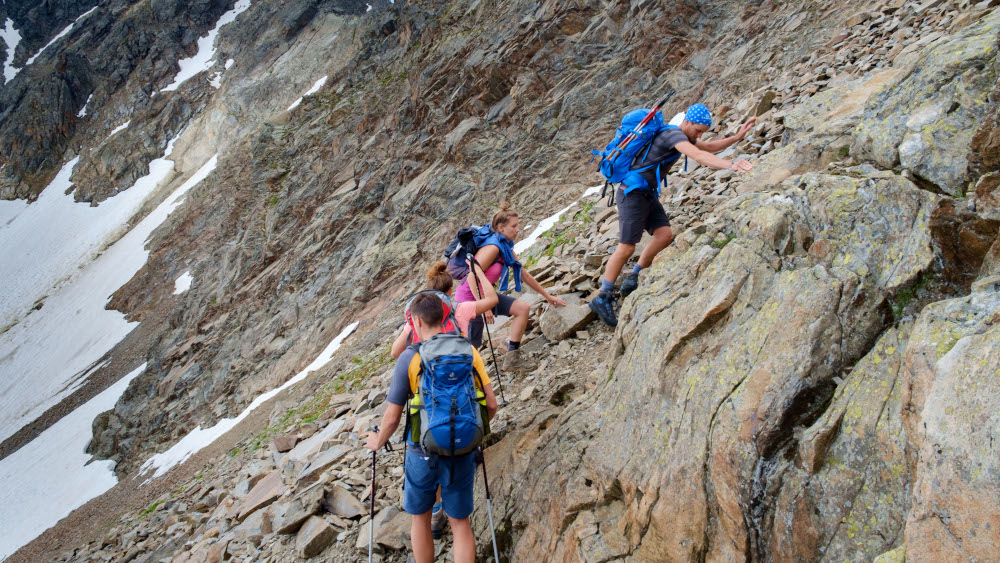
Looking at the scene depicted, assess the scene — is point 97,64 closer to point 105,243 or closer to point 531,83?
point 105,243

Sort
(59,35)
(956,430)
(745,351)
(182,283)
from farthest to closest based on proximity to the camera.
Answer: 1. (59,35)
2. (182,283)
3. (745,351)
4. (956,430)

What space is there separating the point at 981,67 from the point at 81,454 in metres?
35.5

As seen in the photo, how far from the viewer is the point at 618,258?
6.76m

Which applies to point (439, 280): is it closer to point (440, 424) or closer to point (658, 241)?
point (440, 424)

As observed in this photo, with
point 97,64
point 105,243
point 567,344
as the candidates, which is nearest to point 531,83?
point 567,344

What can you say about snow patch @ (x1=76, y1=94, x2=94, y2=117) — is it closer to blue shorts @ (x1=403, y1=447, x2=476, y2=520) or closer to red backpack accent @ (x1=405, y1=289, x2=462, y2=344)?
red backpack accent @ (x1=405, y1=289, x2=462, y2=344)

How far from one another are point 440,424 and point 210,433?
18185 mm

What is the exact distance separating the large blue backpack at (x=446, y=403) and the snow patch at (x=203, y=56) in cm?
7537

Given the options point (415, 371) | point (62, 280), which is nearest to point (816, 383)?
point (415, 371)

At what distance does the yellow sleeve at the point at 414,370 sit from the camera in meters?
4.41

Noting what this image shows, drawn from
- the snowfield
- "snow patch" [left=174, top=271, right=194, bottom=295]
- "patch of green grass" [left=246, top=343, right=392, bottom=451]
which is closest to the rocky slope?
"patch of green grass" [left=246, top=343, right=392, bottom=451]

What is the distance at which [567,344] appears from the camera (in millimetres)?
7375

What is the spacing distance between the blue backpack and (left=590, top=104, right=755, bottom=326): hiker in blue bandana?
19 mm

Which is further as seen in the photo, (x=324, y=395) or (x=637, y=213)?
(x=324, y=395)
